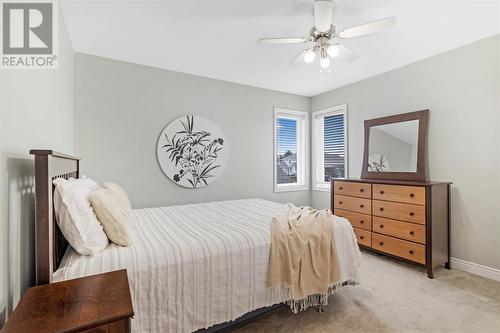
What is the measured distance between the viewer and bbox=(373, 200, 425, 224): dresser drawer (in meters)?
2.59

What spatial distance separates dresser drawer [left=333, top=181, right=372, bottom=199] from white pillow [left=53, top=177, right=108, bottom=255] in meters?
2.91

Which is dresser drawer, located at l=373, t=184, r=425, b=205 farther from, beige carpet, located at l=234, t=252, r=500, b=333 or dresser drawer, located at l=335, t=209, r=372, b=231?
beige carpet, located at l=234, t=252, r=500, b=333

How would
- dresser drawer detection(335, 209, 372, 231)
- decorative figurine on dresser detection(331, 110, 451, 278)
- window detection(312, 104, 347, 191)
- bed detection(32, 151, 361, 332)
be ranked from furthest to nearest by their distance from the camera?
1. window detection(312, 104, 347, 191)
2. dresser drawer detection(335, 209, 372, 231)
3. decorative figurine on dresser detection(331, 110, 451, 278)
4. bed detection(32, 151, 361, 332)

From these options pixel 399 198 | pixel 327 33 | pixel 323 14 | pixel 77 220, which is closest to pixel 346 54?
pixel 327 33

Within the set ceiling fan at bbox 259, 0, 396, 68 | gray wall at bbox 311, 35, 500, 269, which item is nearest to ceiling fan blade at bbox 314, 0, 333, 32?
ceiling fan at bbox 259, 0, 396, 68

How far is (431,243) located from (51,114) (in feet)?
11.9

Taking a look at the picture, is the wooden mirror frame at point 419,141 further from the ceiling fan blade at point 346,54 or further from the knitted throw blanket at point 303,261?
the knitted throw blanket at point 303,261

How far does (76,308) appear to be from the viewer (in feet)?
2.85

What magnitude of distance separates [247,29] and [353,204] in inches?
100.0

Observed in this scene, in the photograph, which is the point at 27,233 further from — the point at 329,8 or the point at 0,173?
the point at 329,8

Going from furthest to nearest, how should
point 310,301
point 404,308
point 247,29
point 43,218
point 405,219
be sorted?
point 405,219 < point 247,29 < point 404,308 < point 310,301 < point 43,218

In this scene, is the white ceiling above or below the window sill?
above

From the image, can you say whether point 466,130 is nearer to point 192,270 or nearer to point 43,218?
point 192,270

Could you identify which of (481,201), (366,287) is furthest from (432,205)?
(366,287)
